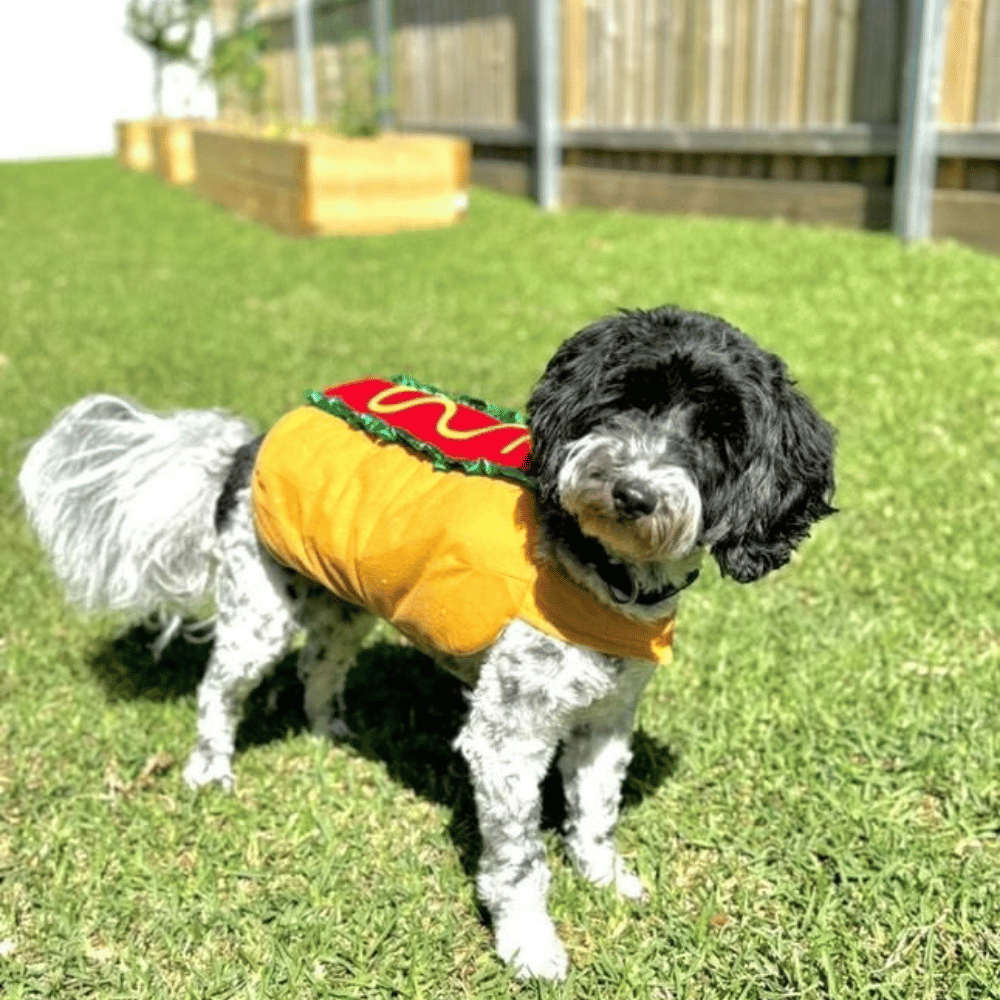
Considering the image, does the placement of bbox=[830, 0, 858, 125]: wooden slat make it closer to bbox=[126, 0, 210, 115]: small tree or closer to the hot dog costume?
the hot dog costume

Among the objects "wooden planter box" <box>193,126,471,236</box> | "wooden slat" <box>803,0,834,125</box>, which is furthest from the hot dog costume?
"wooden planter box" <box>193,126,471,236</box>

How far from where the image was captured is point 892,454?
5992 millimetres

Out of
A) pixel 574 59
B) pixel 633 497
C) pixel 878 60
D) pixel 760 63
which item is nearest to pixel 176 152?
pixel 574 59

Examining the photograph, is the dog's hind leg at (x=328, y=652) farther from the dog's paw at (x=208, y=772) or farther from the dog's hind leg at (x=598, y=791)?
the dog's hind leg at (x=598, y=791)

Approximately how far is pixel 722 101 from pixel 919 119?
2371mm

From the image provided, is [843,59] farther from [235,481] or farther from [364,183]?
[235,481]

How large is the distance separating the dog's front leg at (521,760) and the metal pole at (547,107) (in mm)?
10263

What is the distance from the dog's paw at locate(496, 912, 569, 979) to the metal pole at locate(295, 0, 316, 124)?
1704 centimetres

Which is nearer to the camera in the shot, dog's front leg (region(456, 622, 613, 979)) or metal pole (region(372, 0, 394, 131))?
dog's front leg (region(456, 622, 613, 979))

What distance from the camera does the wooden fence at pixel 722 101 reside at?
8406mm

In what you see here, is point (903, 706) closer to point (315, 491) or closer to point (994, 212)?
point (315, 491)

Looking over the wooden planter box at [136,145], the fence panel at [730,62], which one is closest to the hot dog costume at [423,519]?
the fence panel at [730,62]

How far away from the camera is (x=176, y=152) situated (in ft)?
60.0

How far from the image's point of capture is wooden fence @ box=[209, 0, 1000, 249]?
8.41 meters
